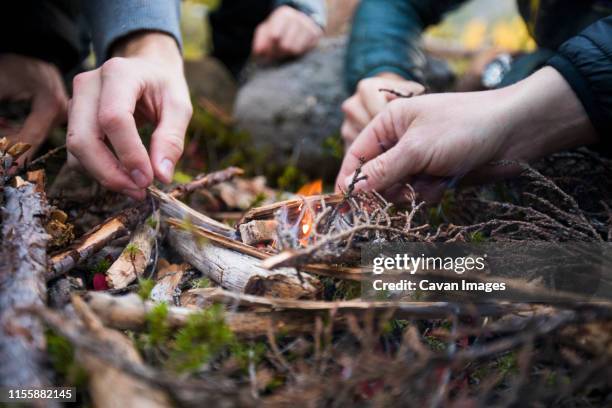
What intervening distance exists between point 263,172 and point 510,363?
2854mm

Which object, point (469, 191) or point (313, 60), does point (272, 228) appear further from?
point (313, 60)

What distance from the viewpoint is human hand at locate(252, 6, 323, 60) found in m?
4.43

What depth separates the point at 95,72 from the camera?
218 centimetres

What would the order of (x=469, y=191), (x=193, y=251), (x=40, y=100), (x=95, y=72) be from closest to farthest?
(x=193, y=251) < (x=95, y=72) < (x=469, y=191) < (x=40, y=100)

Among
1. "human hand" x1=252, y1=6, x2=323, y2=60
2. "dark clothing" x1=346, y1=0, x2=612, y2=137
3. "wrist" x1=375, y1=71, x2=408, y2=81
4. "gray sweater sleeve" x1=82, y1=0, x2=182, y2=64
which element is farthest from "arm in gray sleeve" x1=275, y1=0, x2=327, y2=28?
"gray sweater sleeve" x1=82, y1=0, x2=182, y2=64

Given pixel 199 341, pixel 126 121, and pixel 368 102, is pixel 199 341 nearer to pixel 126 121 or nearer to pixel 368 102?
pixel 126 121

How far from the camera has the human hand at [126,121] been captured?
198 centimetres

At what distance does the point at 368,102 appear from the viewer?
298 centimetres

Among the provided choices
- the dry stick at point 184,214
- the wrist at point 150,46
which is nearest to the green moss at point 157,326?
the dry stick at point 184,214

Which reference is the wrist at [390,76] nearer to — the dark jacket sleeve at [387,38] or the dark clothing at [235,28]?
the dark jacket sleeve at [387,38]

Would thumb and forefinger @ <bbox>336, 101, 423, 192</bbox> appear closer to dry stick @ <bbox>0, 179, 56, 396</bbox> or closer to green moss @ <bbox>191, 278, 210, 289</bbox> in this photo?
green moss @ <bbox>191, 278, 210, 289</bbox>

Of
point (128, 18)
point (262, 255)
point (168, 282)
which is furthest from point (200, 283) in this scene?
point (128, 18)

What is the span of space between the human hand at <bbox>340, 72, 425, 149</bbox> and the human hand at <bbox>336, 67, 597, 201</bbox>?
573 mm

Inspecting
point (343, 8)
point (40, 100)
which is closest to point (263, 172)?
point (40, 100)
